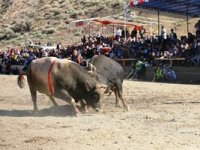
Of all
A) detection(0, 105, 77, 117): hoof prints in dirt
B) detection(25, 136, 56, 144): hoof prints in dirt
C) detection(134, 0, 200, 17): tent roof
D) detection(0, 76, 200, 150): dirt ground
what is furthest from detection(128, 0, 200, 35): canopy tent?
detection(25, 136, 56, 144): hoof prints in dirt

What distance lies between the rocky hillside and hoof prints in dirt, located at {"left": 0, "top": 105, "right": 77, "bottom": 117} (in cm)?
3197

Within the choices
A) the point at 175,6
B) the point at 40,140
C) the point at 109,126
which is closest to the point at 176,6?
the point at 175,6

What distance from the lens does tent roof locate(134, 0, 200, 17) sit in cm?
2887

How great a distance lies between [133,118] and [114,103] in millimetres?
3972

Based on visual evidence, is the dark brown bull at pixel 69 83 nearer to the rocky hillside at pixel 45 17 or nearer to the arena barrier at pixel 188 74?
the arena barrier at pixel 188 74

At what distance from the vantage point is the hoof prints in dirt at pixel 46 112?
47.9 ft

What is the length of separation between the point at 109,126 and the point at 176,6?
20617mm

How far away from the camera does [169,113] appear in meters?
13.7

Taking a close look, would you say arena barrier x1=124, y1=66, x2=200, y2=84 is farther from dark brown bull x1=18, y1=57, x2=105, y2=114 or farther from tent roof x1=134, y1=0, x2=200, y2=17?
dark brown bull x1=18, y1=57, x2=105, y2=114

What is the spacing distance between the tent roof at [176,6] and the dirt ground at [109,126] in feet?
37.1

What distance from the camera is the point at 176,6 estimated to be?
31406 mm

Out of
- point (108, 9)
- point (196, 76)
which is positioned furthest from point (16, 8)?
point (196, 76)

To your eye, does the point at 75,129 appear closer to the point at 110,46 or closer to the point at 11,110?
the point at 11,110

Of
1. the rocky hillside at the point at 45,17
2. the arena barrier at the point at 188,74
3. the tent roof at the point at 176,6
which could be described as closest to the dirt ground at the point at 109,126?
the arena barrier at the point at 188,74
